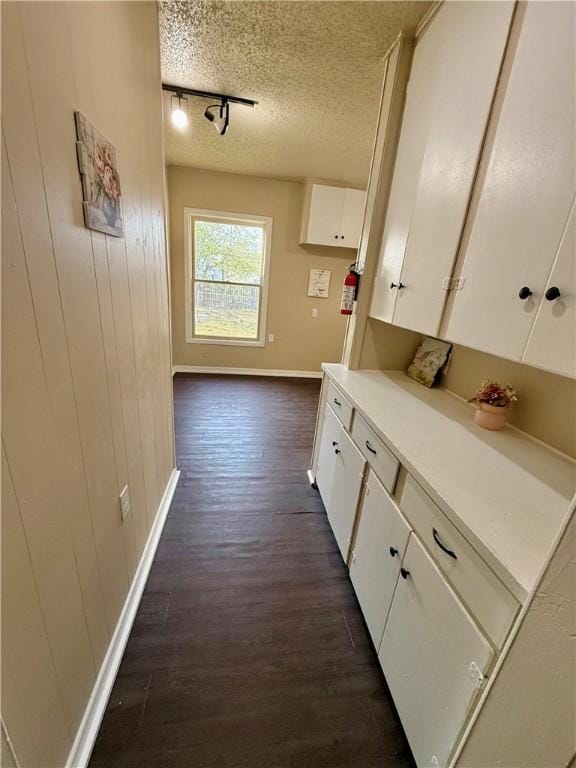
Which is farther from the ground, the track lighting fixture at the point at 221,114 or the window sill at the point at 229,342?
the track lighting fixture at the point at 221,114

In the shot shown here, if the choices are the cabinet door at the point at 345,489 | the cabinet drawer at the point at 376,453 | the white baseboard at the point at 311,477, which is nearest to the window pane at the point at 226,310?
the white baseboard at the point at 311,477

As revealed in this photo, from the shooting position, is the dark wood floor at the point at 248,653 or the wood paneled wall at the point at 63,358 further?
the dark wood floor at the point at 248,653

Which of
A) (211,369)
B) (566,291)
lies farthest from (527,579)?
(211,369)

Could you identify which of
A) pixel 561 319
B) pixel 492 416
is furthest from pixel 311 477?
pixel 561 319

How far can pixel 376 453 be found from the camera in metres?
1.27

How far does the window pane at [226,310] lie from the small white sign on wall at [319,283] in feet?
2.58

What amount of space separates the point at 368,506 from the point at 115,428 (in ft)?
3.51

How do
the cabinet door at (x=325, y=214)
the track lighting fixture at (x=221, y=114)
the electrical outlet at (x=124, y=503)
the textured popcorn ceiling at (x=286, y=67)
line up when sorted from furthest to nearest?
the cabinet door at (x=325, y=214), the track lighting fixture at (x=221, y=114), the textured popcorn ceiling at (x=286, y=67), the electrical outlet at (x=124, y=503)

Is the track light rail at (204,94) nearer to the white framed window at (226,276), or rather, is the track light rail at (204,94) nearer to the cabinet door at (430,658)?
the white framed window at (226,276)

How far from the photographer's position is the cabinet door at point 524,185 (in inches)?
31.6

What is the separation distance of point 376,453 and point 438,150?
129 cm

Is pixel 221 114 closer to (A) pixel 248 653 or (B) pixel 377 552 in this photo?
(B) pixel 377 552

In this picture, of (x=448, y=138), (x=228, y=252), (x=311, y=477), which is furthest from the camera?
(x=228, y=252)

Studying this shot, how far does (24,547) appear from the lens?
0.66 meters
